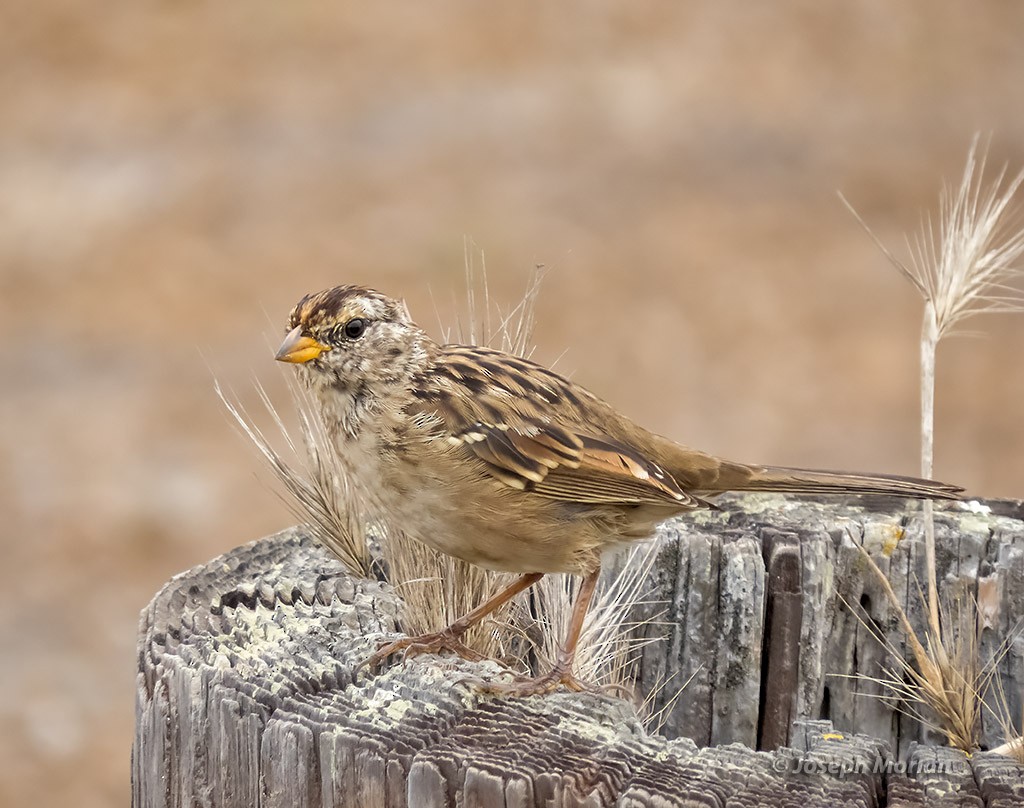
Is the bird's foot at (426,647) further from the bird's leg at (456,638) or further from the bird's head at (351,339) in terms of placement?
the bird's head at (351,339)

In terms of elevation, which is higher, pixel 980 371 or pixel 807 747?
pixel 980 371

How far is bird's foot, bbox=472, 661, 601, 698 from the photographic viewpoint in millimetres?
3160

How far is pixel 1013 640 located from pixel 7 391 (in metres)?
7.82

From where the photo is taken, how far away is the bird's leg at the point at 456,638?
329cm

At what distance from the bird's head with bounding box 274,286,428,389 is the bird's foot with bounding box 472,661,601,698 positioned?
94 cm

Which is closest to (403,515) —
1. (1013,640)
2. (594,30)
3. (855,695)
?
(855,695)

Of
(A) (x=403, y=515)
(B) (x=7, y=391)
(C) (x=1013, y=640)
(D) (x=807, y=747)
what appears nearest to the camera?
(D) (x=807, y=747)

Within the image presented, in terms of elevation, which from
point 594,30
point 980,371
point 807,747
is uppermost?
point 594,30

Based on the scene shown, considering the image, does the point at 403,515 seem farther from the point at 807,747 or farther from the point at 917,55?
the point at 917,55

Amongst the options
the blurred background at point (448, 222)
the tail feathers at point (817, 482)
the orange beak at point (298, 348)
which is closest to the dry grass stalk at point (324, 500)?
the orange beak at point (298, 348)

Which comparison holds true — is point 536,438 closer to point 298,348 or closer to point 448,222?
point 298,348

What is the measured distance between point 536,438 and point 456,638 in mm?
581

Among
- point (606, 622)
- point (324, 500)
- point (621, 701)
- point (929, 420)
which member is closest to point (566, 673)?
point (621, 701)

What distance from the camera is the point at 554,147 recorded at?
1138cm
